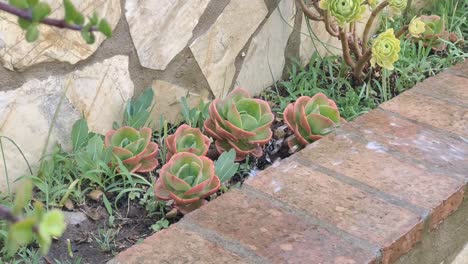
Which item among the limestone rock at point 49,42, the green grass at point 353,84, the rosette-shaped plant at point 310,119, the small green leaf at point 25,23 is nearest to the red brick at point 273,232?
the rosette-shaped plant at point 310,119

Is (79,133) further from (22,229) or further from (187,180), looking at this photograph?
(22,229)

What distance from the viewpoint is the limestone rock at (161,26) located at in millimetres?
1790

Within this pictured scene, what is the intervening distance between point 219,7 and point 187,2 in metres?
0.12

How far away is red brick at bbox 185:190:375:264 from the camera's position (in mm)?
1347

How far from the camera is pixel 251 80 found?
2.13m

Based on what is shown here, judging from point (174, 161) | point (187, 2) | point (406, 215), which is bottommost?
point (406, 215)

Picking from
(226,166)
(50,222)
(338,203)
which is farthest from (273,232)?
(50,222)

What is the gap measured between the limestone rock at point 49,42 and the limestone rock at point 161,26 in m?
0.06

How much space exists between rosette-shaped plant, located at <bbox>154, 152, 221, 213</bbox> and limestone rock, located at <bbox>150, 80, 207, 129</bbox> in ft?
1.21

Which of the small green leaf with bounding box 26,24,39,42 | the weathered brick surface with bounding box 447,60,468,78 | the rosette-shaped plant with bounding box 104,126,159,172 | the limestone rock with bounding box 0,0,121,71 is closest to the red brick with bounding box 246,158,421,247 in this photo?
the rosette-shaped plant with bounding box 104,126,159,172

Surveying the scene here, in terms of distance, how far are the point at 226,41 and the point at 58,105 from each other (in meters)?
0.56

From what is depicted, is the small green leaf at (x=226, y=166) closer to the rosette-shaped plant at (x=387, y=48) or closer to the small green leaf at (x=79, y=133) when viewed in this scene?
the small green leaf at (x=79, y=133)

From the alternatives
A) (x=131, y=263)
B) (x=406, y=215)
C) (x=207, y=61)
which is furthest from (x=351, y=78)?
(x=131, y=263)

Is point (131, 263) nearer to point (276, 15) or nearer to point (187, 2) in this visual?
point (187, 2)
